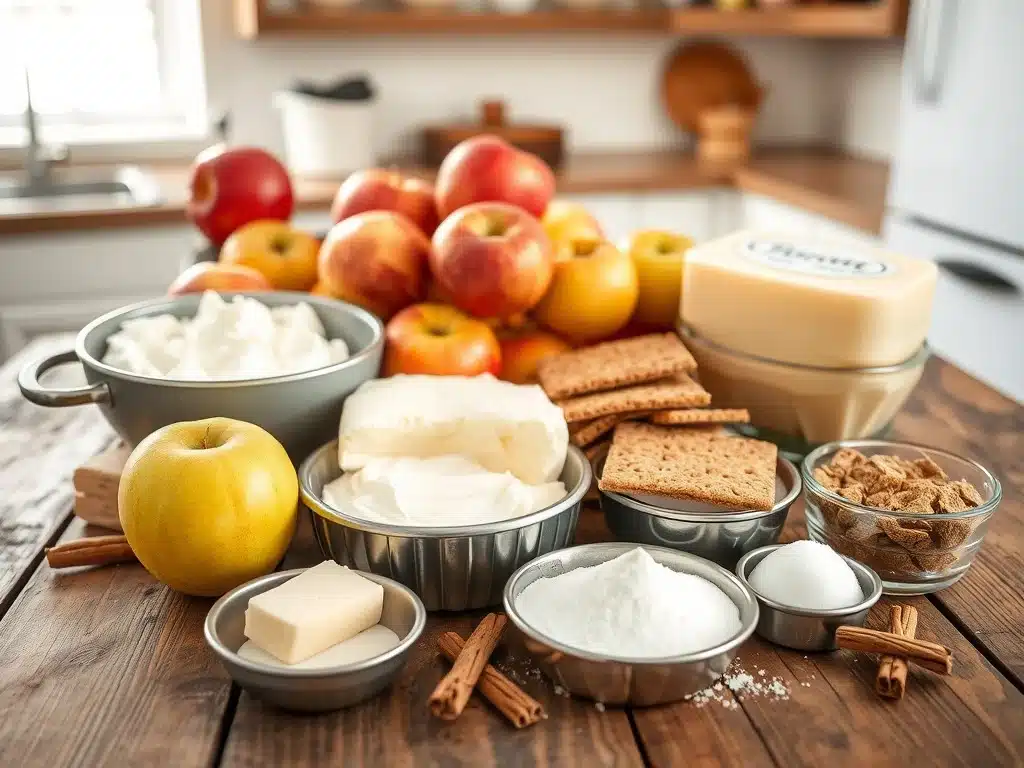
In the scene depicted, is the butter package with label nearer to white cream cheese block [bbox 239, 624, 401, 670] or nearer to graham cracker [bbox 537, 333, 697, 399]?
graham cracker [bbox 537, 333, 697, 399]

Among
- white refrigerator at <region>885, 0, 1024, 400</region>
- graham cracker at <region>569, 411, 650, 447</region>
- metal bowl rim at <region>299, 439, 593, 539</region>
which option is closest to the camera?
metal bowl rim at <region>299, 439, 593, 539</region>

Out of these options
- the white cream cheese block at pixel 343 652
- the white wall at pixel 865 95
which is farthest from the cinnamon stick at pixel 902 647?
the white wall at pixel 865 95

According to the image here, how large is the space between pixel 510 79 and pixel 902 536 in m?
2.79

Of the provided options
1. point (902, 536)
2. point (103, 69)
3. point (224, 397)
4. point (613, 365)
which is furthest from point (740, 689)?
point (103, 69)

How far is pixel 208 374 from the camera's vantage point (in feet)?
3.23

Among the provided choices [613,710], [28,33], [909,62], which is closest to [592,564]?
[613,710]

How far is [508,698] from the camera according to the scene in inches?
27.6

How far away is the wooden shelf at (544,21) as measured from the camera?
2832 millimetres

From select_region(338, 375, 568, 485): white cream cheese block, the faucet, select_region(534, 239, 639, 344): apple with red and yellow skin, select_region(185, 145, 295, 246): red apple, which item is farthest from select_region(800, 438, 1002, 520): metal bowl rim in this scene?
the faucet

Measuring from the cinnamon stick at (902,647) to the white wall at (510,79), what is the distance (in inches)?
112

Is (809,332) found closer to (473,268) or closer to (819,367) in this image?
(819,367)

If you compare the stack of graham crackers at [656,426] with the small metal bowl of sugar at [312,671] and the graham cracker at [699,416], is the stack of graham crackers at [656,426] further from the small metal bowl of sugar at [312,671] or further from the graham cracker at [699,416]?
the small metal bowl of sugar at [312,671]

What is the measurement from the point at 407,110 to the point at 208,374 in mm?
2503

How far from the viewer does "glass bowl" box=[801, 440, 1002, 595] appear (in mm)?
831
